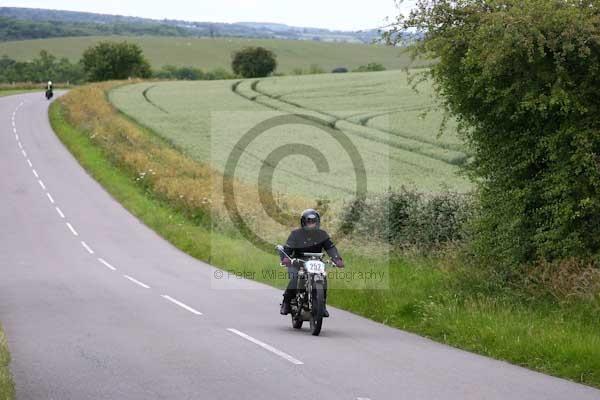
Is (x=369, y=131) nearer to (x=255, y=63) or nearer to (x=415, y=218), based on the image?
(x=415, y=218)

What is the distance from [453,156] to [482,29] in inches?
913

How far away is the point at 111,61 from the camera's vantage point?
382 ft

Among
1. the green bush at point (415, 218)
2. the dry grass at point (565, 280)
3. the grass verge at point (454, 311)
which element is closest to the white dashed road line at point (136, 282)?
the grass verge at point (454, 311)

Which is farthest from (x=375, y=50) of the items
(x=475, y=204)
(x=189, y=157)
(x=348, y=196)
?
(x=475, y=204)

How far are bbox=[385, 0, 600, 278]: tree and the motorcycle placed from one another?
3.88 m

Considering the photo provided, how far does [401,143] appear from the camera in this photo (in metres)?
42.6

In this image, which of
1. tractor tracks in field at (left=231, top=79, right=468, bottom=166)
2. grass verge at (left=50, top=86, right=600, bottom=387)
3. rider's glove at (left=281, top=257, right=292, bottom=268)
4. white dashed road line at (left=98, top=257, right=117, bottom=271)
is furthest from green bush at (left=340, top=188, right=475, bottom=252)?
tractor tracks in field at (left=231, top=79, right=468, bottom=166)

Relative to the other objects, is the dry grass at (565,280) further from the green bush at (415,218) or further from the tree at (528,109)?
the green bush at (415,218)

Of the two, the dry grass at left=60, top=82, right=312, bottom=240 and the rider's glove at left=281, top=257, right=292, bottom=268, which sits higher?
the rider's glove at left=281, top=257, right=292, bottom=268

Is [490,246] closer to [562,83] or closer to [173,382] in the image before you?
[562,83]

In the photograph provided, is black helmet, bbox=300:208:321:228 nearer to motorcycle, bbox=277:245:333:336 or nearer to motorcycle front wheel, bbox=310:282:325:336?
motorcycle, bbox=277:245:333:336

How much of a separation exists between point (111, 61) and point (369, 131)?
76148 mm

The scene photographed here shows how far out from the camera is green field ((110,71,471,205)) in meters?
36.6

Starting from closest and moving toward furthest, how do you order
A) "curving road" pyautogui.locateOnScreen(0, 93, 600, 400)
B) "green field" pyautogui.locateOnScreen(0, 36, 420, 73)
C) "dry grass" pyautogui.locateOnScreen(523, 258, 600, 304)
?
"curving road" pyautogui.locateOnScreen(0, 93, 600, 400), "dry grass" pyautogui.locateOnScreen(523, 258, 600, 304), "green field" pyautogui.locateOnScreen(0, 36, 420, 73)
